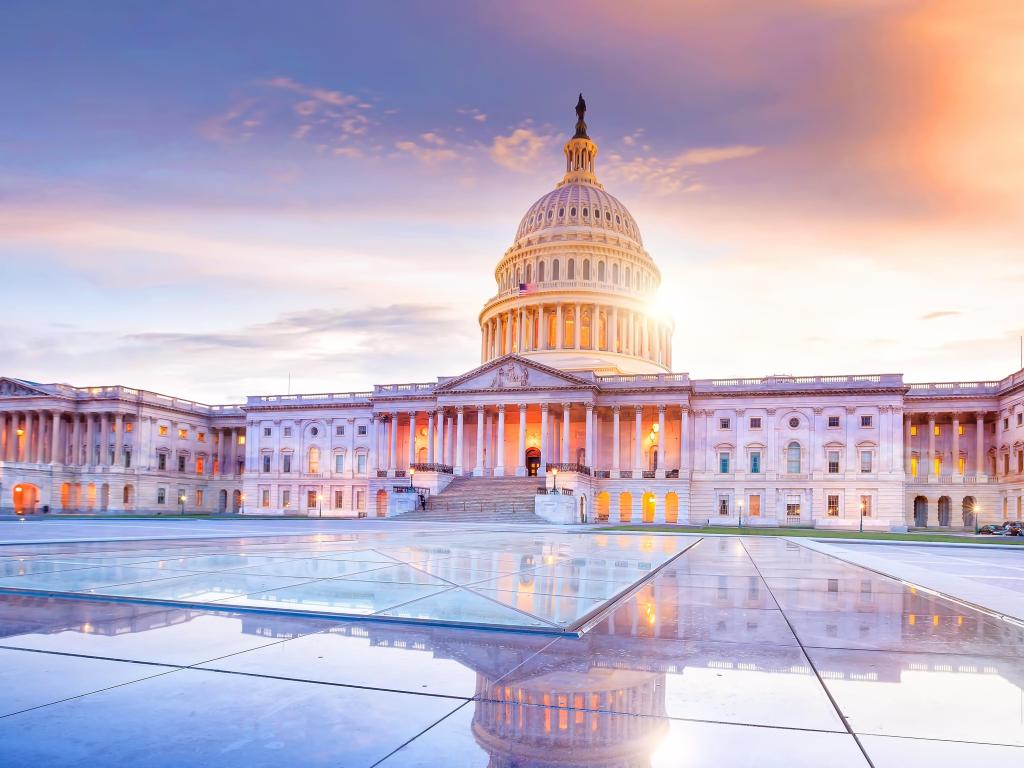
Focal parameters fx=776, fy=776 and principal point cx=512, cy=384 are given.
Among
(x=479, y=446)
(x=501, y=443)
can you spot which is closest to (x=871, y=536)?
(x=501, y=443)

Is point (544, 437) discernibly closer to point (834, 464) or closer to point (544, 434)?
point (544, 434)

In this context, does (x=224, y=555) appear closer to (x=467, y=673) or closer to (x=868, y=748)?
(x=467, y=673)

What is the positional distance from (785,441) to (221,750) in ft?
291

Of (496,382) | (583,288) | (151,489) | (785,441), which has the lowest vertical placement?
(151,489)

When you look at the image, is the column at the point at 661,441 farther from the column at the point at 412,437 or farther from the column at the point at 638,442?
the column at the point at 412,437

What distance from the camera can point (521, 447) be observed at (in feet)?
294

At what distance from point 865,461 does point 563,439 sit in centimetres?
3291

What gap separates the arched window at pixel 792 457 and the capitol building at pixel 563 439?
0.44ft

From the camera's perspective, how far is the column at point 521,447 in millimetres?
87062

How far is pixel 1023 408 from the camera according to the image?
76.4 metres

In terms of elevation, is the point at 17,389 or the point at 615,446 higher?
the point at 17,389

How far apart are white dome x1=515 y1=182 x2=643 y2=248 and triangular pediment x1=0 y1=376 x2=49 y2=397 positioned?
7102 centimetres

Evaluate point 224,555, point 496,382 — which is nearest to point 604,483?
point 496,382

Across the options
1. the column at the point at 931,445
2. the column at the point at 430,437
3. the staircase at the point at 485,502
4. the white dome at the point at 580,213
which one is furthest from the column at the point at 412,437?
the column at the point at 931,445
